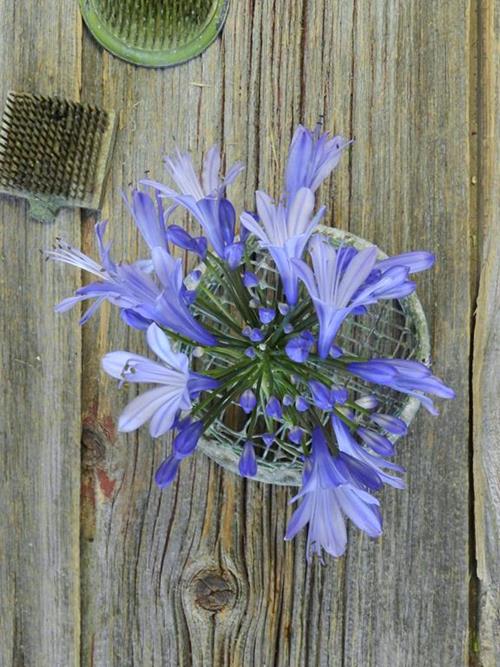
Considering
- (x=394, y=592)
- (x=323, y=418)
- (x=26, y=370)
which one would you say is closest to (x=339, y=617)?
(x=394, y=592)

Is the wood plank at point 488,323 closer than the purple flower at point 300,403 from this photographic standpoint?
No

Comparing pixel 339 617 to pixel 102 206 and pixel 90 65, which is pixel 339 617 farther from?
pixel 90 65

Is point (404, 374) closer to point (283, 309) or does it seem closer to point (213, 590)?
point (283, 309)

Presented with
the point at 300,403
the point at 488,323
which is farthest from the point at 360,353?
the point at 300,403

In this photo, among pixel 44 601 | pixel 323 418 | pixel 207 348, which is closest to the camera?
pixel 207 348

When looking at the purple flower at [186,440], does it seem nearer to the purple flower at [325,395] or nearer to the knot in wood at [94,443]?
the purple flower at [325,395]

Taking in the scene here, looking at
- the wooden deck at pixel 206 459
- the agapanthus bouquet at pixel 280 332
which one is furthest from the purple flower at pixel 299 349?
the wooden deck at pixel 206 459
